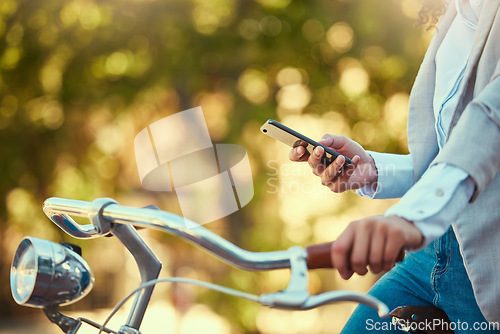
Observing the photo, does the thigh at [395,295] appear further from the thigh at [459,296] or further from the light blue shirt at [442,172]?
the light blue shirt at [442,172]

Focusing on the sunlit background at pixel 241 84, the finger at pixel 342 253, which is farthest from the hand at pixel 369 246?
the sunlit background at pixel 241 84

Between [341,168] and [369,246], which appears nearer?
[369,246]

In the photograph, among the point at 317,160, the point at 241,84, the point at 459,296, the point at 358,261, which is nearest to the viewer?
the point at 358,261

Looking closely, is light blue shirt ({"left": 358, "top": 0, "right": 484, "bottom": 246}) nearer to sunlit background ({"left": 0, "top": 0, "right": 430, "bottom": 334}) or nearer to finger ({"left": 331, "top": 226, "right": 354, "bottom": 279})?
finger ({"left": 331, "top": 226, "right": 354, "bottom": 279})

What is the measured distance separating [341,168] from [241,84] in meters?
4.25

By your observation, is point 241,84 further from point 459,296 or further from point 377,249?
point 377,249

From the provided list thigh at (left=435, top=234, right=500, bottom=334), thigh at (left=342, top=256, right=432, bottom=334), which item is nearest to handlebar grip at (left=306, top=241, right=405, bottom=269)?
thigh at (left=435, top=234, right=500, bottom=334)

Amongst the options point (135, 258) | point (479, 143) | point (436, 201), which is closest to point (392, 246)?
point (436, 201)

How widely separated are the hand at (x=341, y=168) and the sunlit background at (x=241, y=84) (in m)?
3.55

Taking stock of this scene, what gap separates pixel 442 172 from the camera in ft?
3.08

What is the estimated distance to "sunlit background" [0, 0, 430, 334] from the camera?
17.5ft

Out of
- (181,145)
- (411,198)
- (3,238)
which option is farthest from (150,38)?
(411,198)

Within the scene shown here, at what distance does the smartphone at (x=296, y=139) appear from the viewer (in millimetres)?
1409

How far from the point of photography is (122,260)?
788cm
